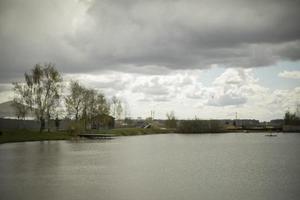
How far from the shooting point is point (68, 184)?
29625 mm

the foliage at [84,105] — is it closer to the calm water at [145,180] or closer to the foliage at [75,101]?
the foliage at [75,101]

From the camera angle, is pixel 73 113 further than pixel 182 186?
Yes

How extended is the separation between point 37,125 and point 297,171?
8738 centimetres

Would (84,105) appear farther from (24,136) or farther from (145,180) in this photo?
(145,180)

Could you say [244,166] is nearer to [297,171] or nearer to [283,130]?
[297,171]

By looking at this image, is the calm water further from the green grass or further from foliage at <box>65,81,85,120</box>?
foliage at <box>65,81,85,120</box>

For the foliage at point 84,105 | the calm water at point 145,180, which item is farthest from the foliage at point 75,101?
the calm water at point 145,180

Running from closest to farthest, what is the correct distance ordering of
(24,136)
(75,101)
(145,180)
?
1. (145,180)
2. (24,136)
3. (75,101)

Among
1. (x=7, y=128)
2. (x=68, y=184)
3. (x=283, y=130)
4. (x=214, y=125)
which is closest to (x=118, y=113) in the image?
(x=214, y=125)

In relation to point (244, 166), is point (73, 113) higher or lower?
higher

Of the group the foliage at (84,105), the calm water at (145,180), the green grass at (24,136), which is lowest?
the calm water at (145,180)

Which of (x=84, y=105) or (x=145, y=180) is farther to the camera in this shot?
(x=84, y=105)

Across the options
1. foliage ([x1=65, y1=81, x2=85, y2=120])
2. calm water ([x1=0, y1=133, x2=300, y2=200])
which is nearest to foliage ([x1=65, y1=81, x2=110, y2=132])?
foliage ([x1=65, y1=81, x2=85, y2=120])

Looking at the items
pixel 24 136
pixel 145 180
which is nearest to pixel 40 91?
pixel 24 136
